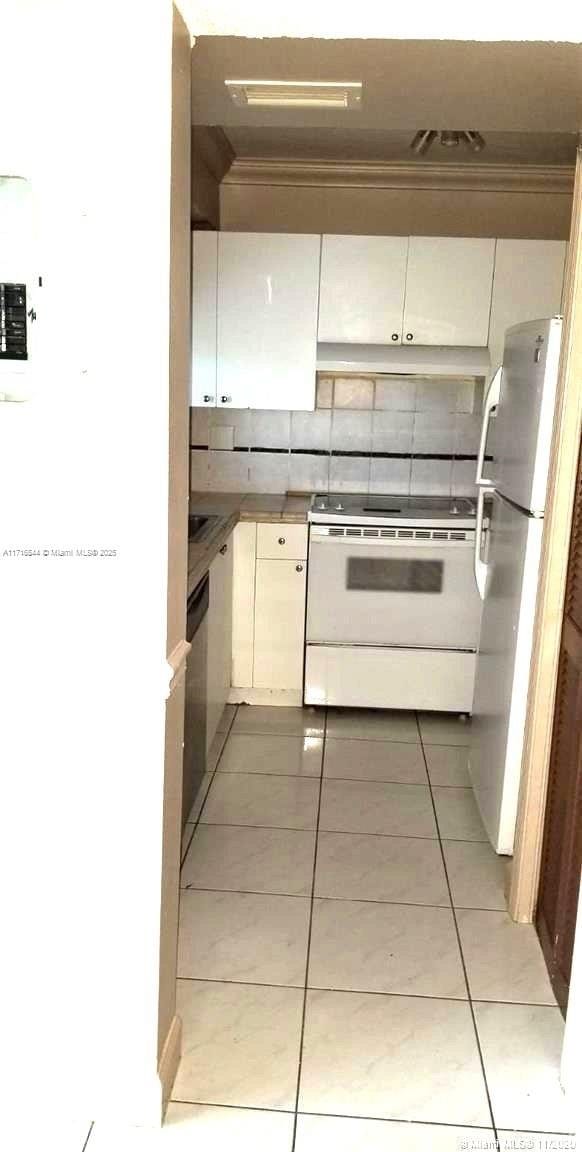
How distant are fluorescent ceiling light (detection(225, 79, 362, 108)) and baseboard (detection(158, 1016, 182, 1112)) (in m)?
1.93

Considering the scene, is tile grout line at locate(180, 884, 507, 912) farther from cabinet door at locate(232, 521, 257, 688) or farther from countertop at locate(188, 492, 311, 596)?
cabinet door at locate(232, 521, 257, 688)

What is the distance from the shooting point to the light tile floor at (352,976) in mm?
1813

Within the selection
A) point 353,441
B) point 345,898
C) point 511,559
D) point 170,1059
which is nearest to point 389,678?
point 353,441

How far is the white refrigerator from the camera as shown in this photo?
2.46 meters

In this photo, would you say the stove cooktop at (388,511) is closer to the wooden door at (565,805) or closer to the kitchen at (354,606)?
the kitchen at (354,606)

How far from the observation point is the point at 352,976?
2260mm

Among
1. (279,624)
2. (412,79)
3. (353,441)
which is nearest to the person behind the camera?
(412,79)

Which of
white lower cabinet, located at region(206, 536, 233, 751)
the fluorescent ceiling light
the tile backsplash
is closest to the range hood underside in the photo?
the tile backsplash

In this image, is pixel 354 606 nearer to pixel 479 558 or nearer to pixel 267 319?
pixel 479 558

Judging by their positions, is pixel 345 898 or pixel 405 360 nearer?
pixel 345 898

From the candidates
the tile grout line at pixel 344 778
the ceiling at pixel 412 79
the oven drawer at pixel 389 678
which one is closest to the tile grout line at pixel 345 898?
the tile grout line at pixel 344 778

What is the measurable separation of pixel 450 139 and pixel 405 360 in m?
0.87

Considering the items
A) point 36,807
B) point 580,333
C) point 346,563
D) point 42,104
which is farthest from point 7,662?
point 346,563

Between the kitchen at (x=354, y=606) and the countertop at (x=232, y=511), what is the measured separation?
0.08 feet
